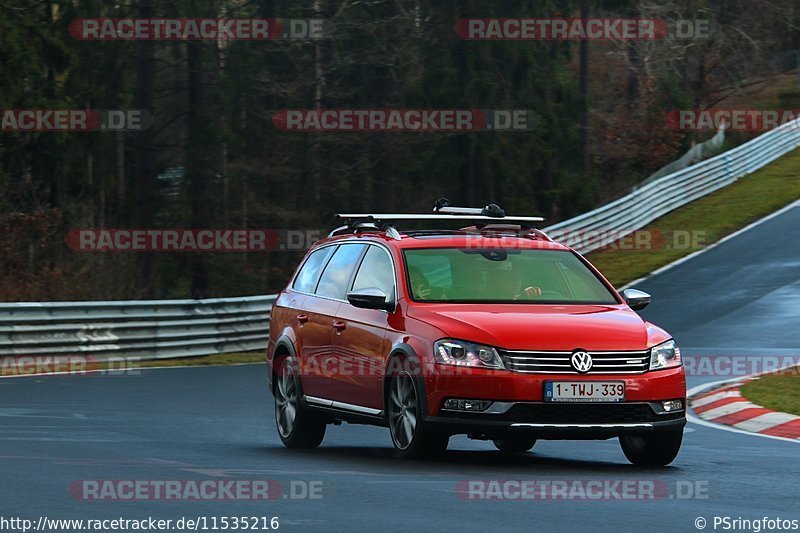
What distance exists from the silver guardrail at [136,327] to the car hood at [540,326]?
12.0 metres

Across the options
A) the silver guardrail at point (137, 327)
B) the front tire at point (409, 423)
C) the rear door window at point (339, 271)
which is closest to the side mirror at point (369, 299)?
the front tire at point (409, 423)

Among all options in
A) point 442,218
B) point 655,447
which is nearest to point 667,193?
point 442,218

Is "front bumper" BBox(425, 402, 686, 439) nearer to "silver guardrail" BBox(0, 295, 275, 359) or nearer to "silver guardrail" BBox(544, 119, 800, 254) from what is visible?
"silver guardrail" BBox(0, 295, 275, 359)

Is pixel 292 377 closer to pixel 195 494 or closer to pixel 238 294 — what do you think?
pixel 195 494

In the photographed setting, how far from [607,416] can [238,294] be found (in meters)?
33.0

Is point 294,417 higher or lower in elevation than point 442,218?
lower

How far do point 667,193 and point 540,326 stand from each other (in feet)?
95.6

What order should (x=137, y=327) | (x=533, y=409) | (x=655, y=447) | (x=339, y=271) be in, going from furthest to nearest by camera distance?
(x=137, y=327), (x=339, y=271), (x=655, y=447), (x=533, y=409)

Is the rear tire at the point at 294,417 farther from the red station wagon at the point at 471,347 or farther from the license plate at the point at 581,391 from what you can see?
the license plate at the point at 581,391

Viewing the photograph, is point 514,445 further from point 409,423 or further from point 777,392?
point 777,392

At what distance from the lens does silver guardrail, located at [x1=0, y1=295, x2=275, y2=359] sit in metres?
21.6

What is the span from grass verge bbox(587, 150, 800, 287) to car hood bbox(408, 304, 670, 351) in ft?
61.9

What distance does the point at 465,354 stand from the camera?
33.5 feet

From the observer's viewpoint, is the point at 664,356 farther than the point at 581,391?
Yes
